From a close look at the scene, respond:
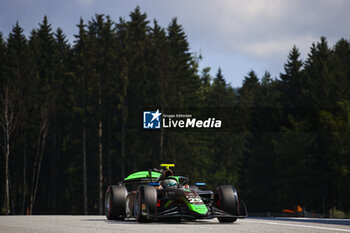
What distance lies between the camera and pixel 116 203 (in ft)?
56.9

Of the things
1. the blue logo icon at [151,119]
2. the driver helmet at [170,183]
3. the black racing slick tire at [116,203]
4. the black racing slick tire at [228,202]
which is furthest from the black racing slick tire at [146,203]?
the blue logo icon at [151,119]

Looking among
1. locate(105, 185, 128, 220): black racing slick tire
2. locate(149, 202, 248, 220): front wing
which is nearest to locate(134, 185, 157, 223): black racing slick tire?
locate(149, 202, 248, 220): front wing

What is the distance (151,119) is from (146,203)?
50826 mm

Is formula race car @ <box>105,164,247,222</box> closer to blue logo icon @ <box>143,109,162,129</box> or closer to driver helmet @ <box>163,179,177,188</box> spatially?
driver helmet @ <box>163,179,177,188</box>

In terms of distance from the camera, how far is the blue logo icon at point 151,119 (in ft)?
208

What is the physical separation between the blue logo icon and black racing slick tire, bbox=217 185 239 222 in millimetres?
47402

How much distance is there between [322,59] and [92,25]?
2684 cm

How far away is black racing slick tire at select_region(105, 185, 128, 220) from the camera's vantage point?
17328 millimetres

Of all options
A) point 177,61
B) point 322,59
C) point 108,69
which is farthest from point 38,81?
point 322,59

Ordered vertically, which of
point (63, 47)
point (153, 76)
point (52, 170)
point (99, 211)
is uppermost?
point (63, 47)

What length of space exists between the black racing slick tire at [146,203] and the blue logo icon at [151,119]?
156 ft

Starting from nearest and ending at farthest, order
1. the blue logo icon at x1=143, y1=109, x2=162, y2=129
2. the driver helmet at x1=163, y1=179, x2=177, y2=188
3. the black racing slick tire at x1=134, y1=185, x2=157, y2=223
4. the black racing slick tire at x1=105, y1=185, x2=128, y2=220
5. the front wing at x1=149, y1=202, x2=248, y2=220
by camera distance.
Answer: the front wing at x1=149, y1=202, x2=248, y2=220 → the black racing slick tire at x1=134, y1=185, x2=157, y2=223 → the driver helmet at x1=163, y1=179, x2=177, y2=188 → the black racing slick tire at x1=105, y1=185, x2=128, y2=220 → the blue logo icon at x1=143, y1=109, x2=162, y2=129

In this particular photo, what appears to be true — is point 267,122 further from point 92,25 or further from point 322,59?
point 92,25

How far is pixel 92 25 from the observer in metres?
66.4
